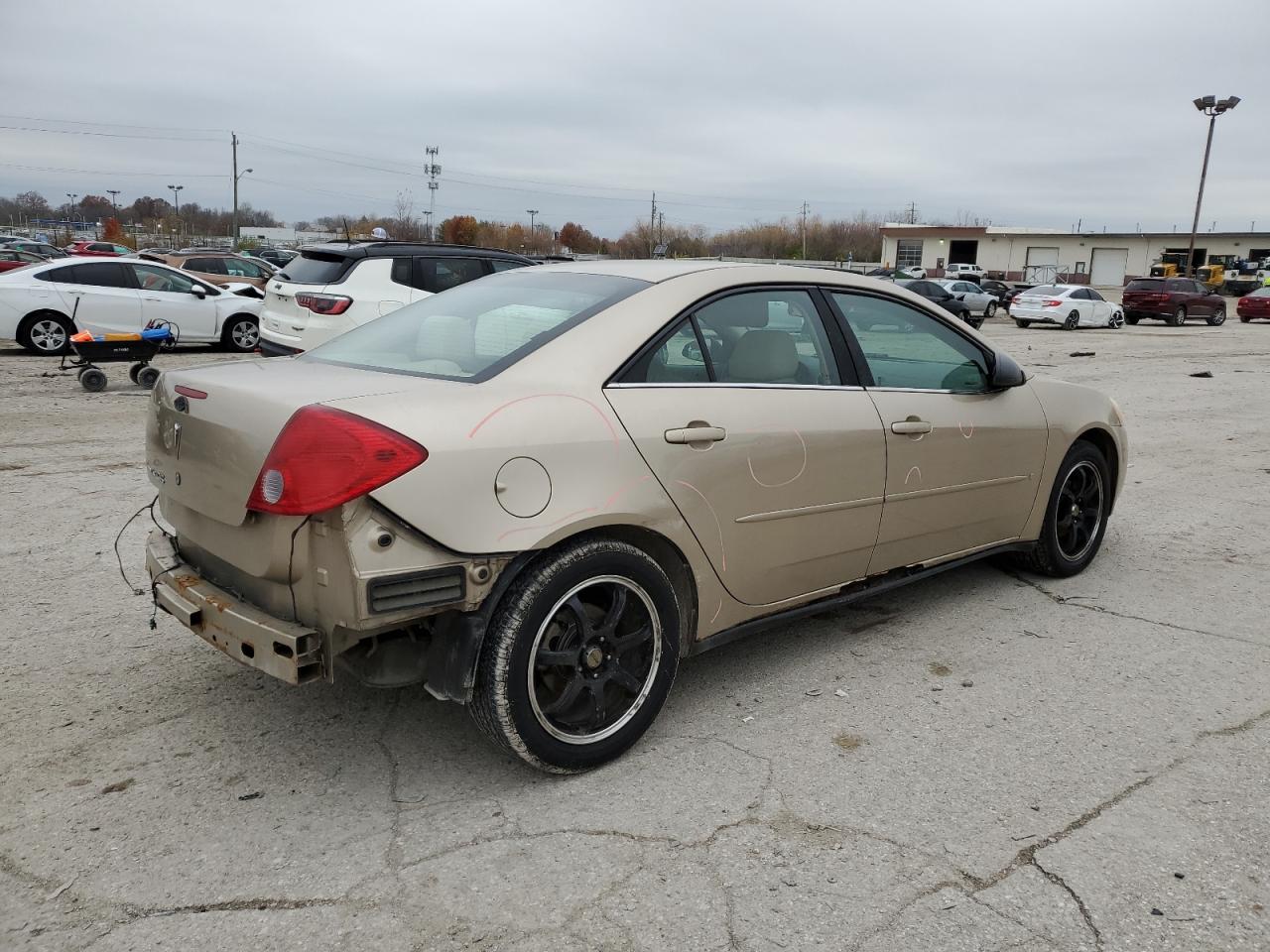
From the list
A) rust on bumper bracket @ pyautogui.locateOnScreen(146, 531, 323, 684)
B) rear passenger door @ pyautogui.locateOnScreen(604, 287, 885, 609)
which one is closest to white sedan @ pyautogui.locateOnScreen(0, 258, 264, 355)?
rust on bumper bracket @ pyautogui.locateOnScreen(146, 531, 323, 684)

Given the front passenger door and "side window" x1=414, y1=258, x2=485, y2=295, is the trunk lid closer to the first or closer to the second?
the front passenger door

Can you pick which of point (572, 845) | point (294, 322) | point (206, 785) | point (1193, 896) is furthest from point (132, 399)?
point (1193, 896)

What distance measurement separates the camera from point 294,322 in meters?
10.6

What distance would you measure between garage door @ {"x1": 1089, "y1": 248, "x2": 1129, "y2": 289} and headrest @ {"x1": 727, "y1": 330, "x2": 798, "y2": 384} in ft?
279

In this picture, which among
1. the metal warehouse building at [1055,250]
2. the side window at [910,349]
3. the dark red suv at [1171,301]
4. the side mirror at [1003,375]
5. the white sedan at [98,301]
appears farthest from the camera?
the metal warehouse building at [1055,250]

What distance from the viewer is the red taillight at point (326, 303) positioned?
1033 centimetres

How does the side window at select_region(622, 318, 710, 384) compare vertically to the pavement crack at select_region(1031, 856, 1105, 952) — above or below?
above

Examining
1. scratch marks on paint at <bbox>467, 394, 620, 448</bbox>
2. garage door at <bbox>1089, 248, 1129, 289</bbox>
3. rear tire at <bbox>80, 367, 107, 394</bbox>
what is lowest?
rear tire at <bbox>80, 367, 107, 394</bbox>

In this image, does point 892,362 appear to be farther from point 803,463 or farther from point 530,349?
point 530,349

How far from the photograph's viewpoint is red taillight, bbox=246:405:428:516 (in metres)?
2.61

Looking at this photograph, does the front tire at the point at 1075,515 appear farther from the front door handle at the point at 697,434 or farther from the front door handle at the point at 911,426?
the front door handle at the point at 697,434

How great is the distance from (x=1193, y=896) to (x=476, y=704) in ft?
6.53

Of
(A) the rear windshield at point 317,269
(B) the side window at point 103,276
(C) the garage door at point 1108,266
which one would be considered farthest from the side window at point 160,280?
(C) the garage door at point 1108,266

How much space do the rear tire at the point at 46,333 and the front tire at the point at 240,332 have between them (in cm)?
213
